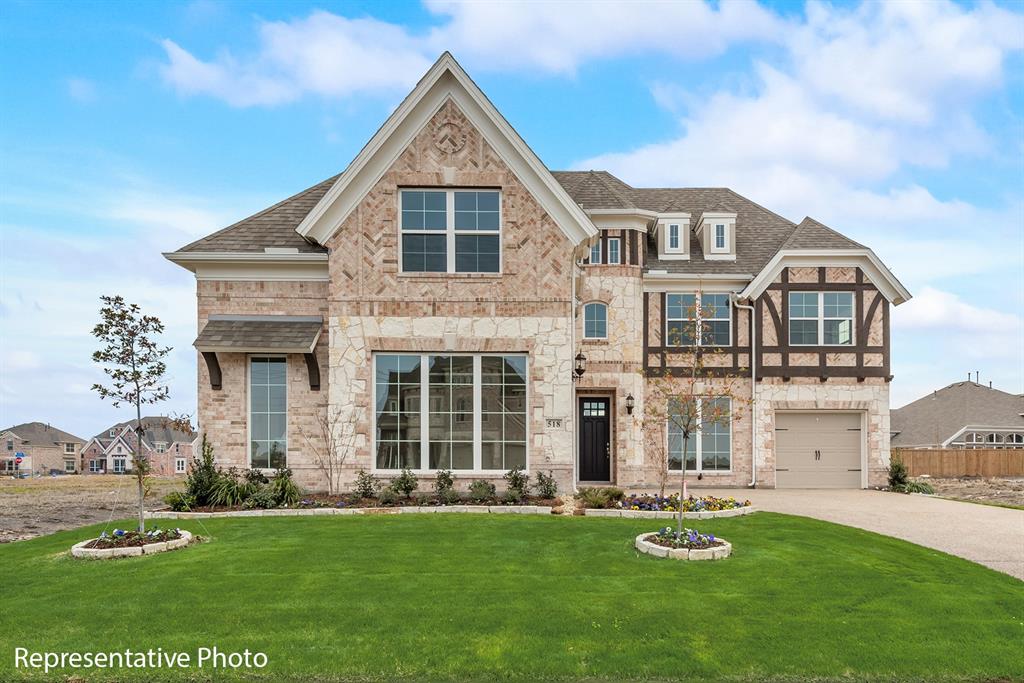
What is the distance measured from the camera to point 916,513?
14.1 metres

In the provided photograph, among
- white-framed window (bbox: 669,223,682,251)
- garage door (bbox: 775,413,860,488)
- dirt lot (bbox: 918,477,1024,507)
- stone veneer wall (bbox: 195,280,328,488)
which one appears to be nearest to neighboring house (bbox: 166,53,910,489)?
stone veneer wall (bbox: 195,280,328,488)

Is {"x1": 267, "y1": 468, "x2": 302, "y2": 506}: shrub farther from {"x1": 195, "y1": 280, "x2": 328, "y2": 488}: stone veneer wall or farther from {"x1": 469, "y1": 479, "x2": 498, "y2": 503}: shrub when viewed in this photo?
{"x1": 469, "y1": 479, "x2": 498, "y2": 503}: shrub

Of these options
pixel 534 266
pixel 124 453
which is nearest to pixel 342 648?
pixel 534 266

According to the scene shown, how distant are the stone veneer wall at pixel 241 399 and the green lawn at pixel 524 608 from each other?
14.3ft

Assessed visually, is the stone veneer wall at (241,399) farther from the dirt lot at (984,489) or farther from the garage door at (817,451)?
the dirt lot at (984,489)

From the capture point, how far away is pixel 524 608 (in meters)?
6.54

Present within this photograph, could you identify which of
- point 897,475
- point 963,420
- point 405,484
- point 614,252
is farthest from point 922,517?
point 963,420

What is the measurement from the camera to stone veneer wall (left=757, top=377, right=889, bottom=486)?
1894cm

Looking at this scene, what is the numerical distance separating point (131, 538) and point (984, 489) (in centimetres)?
2579

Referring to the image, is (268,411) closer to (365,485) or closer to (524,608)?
(365,485)

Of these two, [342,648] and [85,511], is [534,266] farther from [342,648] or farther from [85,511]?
[85,511]

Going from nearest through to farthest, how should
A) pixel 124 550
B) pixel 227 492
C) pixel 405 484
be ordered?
1. pixel 124 550
2. pixel 227 492
3. pixel 405 484

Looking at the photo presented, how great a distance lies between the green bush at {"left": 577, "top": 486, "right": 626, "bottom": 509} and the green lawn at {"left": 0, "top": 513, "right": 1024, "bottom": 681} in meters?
2.66

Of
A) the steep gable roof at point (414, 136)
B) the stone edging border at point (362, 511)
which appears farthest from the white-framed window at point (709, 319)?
the stone edging border at point (362, 511)
